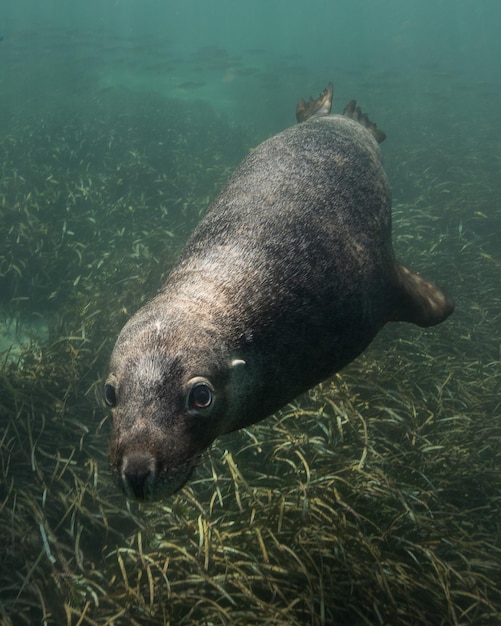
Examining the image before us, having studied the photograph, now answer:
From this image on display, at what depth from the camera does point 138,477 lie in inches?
56.0

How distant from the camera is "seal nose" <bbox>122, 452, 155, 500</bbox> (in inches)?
56.1

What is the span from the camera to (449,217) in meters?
8.97

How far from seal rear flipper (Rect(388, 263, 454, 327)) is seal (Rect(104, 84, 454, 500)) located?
11 millimetres

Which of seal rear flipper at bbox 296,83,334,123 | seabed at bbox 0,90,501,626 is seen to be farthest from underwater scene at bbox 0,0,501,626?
seal rear flipper at bbox 296,83,334,123

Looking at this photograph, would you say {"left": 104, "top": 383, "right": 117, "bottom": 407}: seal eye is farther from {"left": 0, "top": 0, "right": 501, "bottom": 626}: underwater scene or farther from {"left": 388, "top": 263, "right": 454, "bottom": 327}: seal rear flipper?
{"left": 388, "top": 263, "right": 454, "bottom": 327}: seal rear flipper

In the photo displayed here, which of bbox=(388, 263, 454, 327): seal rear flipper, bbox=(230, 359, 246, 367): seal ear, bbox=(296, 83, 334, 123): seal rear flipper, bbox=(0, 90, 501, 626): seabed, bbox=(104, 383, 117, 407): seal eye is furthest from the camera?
bbox=(296, 83, 334, 123): seal rear flipper

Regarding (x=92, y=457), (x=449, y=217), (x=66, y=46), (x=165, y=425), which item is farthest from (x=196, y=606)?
(x=66, y=46)

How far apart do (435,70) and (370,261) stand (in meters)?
40.8

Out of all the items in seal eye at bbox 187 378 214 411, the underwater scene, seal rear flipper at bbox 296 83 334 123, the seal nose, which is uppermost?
seal rear flipper at bbox 296 83 334 123

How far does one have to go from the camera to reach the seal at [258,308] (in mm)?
1589

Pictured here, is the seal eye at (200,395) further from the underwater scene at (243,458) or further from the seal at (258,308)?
the underwater scene at (243,458)

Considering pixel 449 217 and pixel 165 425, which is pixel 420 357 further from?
pixel 449 217

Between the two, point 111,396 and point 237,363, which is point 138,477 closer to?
point 111,396

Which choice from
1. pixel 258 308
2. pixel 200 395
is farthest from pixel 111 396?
pixel 258 308
